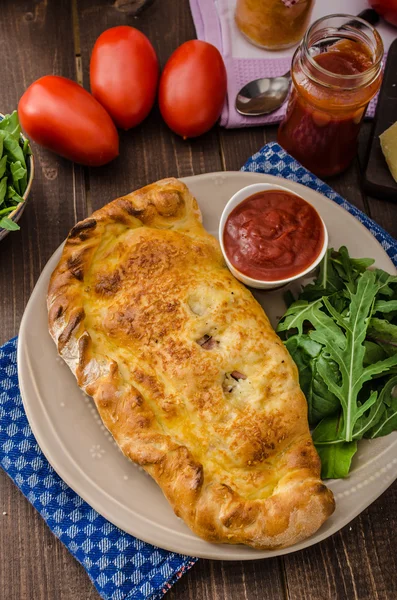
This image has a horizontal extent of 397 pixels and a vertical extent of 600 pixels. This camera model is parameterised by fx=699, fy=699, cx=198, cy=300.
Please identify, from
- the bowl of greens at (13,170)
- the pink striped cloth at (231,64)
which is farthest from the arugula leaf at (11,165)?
the pink striped cloth at (231,64)

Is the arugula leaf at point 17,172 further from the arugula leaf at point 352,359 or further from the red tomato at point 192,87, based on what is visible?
the arugula leaf at point 352,359

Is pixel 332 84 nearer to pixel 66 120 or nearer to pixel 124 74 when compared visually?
pixel 124 74

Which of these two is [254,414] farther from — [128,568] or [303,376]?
[128,568]

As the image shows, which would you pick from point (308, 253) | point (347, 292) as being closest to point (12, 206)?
point (308, 253)

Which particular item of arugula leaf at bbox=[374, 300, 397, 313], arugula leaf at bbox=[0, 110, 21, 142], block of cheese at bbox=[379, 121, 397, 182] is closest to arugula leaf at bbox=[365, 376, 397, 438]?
arugula leaf at bbox=[374, 300, 397, 313]

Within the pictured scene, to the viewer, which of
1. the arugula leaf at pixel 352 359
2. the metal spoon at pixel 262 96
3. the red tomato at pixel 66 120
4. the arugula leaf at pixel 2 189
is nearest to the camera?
the arugula leaf at pixel 352 359

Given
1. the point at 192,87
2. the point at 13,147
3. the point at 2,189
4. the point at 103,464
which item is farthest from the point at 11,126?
the point at 103,464
